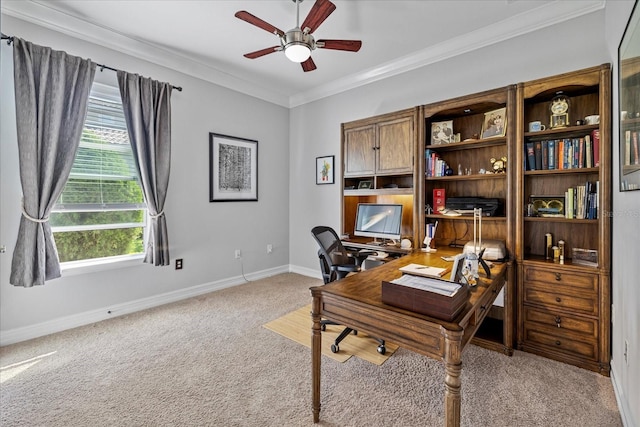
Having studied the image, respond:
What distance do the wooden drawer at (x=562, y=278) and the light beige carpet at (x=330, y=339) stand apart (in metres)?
1.21

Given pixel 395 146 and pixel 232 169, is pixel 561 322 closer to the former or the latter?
pixel 395 146

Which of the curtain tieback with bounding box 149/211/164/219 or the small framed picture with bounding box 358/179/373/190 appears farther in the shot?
the small framed picture with bounding box 358/179/373/190

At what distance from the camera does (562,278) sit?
2146 mm

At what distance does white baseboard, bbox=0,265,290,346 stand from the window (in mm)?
547

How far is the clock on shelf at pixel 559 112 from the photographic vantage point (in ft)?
7.54

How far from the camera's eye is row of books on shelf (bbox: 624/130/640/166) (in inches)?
52.1

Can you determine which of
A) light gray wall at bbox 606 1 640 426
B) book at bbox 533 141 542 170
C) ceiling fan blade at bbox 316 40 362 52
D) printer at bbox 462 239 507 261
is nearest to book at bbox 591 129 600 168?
light gray wall at bbox 606 1 640 426

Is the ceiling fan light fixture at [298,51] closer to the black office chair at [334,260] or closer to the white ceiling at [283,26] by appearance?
the white ceiling at [283,26]

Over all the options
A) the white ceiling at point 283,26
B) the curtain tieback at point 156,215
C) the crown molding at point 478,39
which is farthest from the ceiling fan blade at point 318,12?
the curtain tieback at point 156,215

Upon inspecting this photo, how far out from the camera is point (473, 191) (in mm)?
2916

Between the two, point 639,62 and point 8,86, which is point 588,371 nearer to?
point 639,62

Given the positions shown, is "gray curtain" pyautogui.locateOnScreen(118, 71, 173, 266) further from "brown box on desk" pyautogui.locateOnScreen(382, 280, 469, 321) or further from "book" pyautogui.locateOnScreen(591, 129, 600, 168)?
"book" pyautogui.locateOnScreen(591, 129, 600, 168)

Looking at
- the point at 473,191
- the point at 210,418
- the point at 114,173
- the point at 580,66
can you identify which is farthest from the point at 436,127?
the point at 114,173

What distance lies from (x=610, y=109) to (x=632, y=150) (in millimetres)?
843
